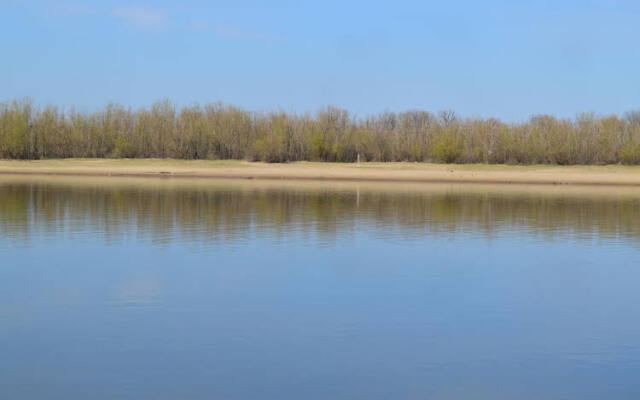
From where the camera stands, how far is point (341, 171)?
5497 cm

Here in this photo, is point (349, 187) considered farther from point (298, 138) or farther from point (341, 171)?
point (298, 138)

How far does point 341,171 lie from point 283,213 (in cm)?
3137

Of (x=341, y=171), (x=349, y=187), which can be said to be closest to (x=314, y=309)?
(x=349, y=187)

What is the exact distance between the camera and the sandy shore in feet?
167

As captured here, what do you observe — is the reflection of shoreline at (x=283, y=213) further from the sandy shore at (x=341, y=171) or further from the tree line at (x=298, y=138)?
the tree line at (x=298, y=138)

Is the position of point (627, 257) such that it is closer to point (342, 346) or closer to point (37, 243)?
point (342, 346)

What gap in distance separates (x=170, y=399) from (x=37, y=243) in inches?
A: 408

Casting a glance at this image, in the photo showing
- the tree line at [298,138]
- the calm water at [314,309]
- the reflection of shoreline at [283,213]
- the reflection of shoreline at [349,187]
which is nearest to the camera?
the calm water at [314,309]

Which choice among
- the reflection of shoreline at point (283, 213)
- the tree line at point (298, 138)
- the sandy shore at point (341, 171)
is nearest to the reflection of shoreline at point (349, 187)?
the reflection of shoreline at point (283, 213)

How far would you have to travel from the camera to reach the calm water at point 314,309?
7.47 metres

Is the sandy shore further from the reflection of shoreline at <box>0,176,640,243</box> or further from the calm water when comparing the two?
the calm water

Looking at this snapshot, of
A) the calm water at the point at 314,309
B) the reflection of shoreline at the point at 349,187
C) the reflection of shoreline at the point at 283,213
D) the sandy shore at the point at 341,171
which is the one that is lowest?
the calm water at the point at 314,309

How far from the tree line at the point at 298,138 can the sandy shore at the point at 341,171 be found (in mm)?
3179

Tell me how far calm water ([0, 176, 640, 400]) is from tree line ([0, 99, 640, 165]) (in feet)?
141
